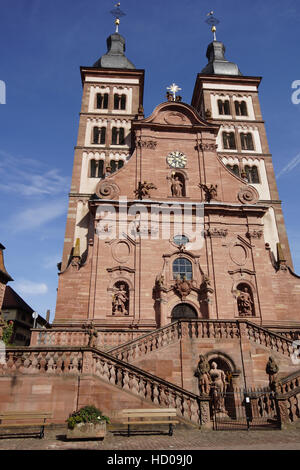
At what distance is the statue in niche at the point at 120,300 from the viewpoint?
21.5 m

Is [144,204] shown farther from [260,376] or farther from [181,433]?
[181,433]

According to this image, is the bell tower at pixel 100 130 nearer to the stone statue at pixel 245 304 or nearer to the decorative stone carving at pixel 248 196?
the decorative stone carving at pixel 248 196

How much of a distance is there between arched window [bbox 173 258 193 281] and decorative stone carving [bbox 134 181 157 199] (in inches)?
210

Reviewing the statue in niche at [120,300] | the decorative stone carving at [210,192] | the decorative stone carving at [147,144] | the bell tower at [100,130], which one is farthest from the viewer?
the decorative stone carving at [147,144]

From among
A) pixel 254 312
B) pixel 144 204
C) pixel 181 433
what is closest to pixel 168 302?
pixel 254 312

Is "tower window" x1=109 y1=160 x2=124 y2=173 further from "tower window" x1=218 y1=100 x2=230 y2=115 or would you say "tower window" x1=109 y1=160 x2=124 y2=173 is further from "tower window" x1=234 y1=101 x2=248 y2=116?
"tower window" x1=234 y1=101 x2=248 y2=116

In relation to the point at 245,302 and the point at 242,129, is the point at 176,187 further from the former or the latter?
the point at 242,129

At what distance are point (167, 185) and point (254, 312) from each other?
1107 cm

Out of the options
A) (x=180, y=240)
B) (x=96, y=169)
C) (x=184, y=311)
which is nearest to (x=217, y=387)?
(x=184, y=311)

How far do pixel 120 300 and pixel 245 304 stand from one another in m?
8.11

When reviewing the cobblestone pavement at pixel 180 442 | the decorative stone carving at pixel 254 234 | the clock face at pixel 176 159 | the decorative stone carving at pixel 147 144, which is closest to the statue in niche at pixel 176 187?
the clock face at pixel 176 159

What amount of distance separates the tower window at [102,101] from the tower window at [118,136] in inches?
137

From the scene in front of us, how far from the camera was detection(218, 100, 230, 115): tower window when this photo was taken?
1422 inches
